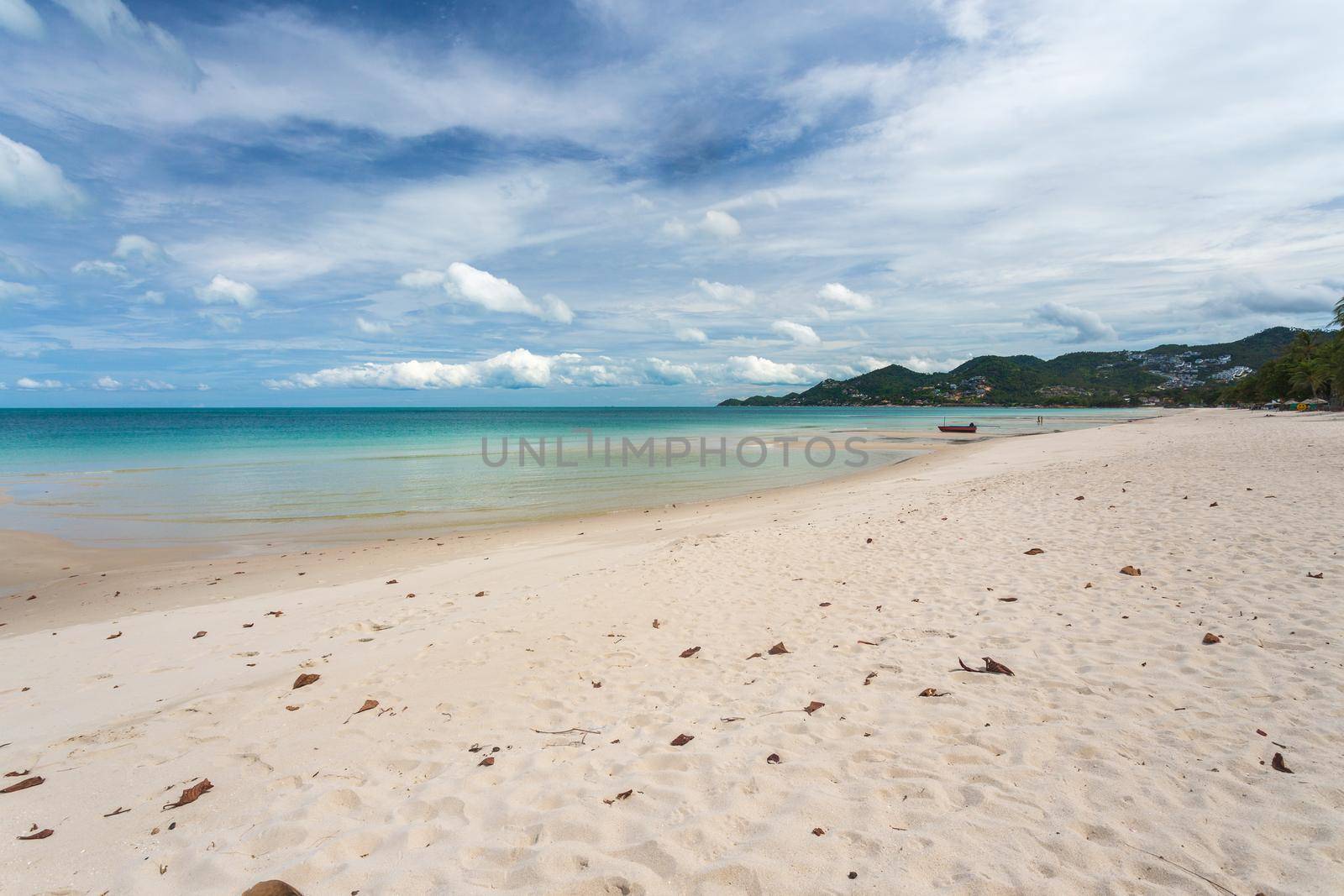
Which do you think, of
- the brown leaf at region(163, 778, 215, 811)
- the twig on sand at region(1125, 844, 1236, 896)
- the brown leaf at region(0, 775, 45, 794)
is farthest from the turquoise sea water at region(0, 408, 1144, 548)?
the twig on sand at region(1125, 844, 1236, 896)

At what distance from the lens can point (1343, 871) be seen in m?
2.82

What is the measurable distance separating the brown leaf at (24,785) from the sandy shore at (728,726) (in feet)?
0.47

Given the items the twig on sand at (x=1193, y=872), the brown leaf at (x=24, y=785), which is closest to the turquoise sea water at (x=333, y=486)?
the brown leaf at (x=24, y=785)

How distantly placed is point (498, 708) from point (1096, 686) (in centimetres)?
517

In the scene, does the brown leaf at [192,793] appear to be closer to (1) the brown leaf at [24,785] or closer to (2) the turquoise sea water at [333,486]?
(1) the brown leaf at [24,785]

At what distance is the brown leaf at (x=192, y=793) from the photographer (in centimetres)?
413

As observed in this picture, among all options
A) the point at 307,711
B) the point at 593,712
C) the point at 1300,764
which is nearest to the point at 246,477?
the point at 307,711

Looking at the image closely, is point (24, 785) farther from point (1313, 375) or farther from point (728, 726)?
point (1313, 375)

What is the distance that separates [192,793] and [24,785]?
1.45 metres

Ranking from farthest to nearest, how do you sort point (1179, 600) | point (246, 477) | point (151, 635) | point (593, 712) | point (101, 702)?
1. point (246, 477)
2. point (151, 635)
3. point (1179, 600)
4. point (101, 702)
5. point (593, 712)

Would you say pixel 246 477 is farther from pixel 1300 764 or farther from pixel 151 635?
pixel 1300 764

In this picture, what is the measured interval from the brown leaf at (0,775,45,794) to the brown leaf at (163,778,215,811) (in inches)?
49.9

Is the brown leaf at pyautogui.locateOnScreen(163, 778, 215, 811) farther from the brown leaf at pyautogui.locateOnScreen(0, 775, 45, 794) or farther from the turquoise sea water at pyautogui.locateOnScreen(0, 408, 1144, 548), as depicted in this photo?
the turquoise sea water at pyautogui.locateOnScreen(0, 408, 1144, 548)

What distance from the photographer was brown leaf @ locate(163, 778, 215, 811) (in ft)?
13.6
